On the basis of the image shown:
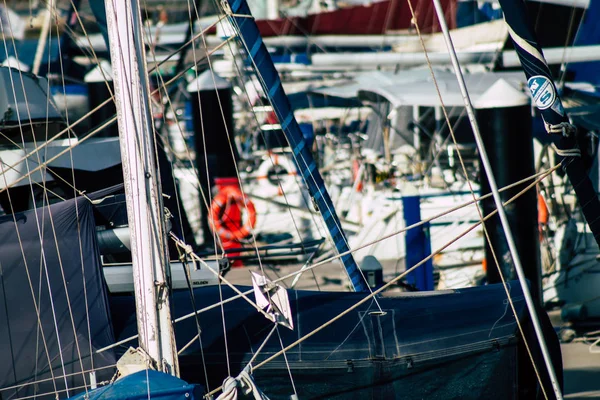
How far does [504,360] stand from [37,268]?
2.64 metres

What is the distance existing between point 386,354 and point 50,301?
1896 millimetres

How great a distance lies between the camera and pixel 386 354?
448 centimetres

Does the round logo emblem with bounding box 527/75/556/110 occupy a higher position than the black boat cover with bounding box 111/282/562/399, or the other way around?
the round logo emblem with bounding box 527/75/556/110

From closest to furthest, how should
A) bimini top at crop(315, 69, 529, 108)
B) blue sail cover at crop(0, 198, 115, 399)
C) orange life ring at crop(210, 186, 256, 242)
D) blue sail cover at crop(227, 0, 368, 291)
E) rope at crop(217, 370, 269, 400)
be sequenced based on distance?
rope at crop(217, 370, 269, 400)
blue sail cover at crop(0, 198, 115, 399)
blue sail cover at crop(227, 0, 368, 291)
orange life ring at crop(210, 186, 256, 242)
bimini top at crop(315, 69, 529, 108)

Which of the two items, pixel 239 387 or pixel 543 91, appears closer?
pixel 239 387

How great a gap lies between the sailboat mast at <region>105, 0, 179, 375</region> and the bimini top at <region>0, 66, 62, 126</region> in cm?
281

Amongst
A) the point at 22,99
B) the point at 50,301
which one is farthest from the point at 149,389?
the point at 22,99

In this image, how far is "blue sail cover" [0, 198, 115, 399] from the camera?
179 inches

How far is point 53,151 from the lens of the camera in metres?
6.82

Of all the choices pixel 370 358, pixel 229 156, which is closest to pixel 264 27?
pixel 229 156

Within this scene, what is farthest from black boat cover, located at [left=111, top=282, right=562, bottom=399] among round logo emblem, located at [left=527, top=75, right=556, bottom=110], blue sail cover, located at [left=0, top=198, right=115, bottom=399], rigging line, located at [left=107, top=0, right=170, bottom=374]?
round logo emblem, located at [left=527, top=75, right=556, bottom=110]

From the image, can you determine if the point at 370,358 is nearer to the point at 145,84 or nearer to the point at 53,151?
the point at 145,84

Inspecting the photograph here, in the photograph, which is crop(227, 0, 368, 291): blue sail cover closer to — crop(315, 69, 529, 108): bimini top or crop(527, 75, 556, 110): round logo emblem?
crop(527, 75, 556, 110): round logo emblem

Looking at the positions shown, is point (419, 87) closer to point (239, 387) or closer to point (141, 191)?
point (141, 191)
